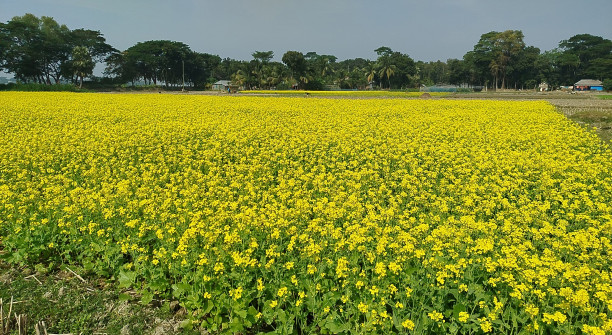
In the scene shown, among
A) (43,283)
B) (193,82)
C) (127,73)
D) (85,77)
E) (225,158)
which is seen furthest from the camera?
(193,82)

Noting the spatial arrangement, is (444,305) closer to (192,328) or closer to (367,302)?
(367,302)

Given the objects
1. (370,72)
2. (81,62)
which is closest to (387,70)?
(370,72)

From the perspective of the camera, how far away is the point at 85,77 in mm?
82875

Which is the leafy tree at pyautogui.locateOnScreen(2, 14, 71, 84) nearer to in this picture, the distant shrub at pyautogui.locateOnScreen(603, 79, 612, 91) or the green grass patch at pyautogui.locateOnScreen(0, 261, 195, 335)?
the green grass patch at pyautogui.locateOnScreen(0, 261, 195, 335)

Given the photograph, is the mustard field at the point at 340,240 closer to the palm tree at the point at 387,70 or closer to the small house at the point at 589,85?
the palm tree at the point at 387,70

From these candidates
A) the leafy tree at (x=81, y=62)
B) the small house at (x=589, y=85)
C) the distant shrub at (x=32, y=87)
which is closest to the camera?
the distant shrub at (x=32, y=87)

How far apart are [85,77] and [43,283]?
9170 centimetres

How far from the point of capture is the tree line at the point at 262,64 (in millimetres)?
78125

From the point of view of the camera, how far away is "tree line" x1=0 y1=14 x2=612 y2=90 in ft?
256

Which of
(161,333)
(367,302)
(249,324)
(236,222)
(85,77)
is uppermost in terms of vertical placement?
(85,77)

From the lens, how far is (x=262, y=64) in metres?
83.5

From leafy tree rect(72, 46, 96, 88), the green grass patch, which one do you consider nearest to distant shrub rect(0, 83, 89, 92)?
leafy tree rect(72, 46, 96, 88)

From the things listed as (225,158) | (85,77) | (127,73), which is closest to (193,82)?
(127,73)

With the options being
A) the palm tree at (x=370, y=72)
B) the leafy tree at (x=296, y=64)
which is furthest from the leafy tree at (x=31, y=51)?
the palm tree at (x=370, y=72)
